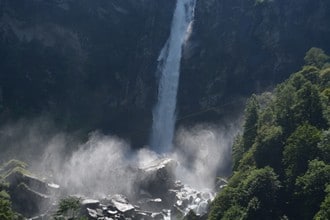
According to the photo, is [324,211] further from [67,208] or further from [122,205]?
[67,208]

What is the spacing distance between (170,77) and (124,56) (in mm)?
8053

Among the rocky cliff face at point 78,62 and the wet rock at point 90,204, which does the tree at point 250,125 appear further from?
the rocky cliff face at point 78,62

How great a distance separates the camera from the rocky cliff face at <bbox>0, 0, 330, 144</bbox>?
3501 inches

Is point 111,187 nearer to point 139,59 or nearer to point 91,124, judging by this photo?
point 91,124

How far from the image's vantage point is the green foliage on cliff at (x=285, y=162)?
50.0 meters

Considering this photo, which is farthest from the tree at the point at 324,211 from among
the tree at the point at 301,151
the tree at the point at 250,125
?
the tree at the point at 250,125

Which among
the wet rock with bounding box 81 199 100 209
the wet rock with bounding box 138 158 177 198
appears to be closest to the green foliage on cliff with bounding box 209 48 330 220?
the wet rock with bounding box 138 158 177 198

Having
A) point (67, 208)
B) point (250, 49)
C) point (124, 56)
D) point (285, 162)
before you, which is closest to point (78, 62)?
point (124, 56)

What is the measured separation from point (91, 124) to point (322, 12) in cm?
3969

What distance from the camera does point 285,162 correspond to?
2176 inches

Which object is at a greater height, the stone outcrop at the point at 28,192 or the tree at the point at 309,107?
the tree at the point at 309,107

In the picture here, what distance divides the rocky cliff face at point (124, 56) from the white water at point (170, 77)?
1232mm

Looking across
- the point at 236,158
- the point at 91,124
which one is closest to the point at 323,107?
the point at 236,158

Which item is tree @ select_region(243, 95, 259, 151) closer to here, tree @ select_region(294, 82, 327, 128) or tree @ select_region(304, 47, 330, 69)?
tree @ select_region(294, 82, 327, 128)
